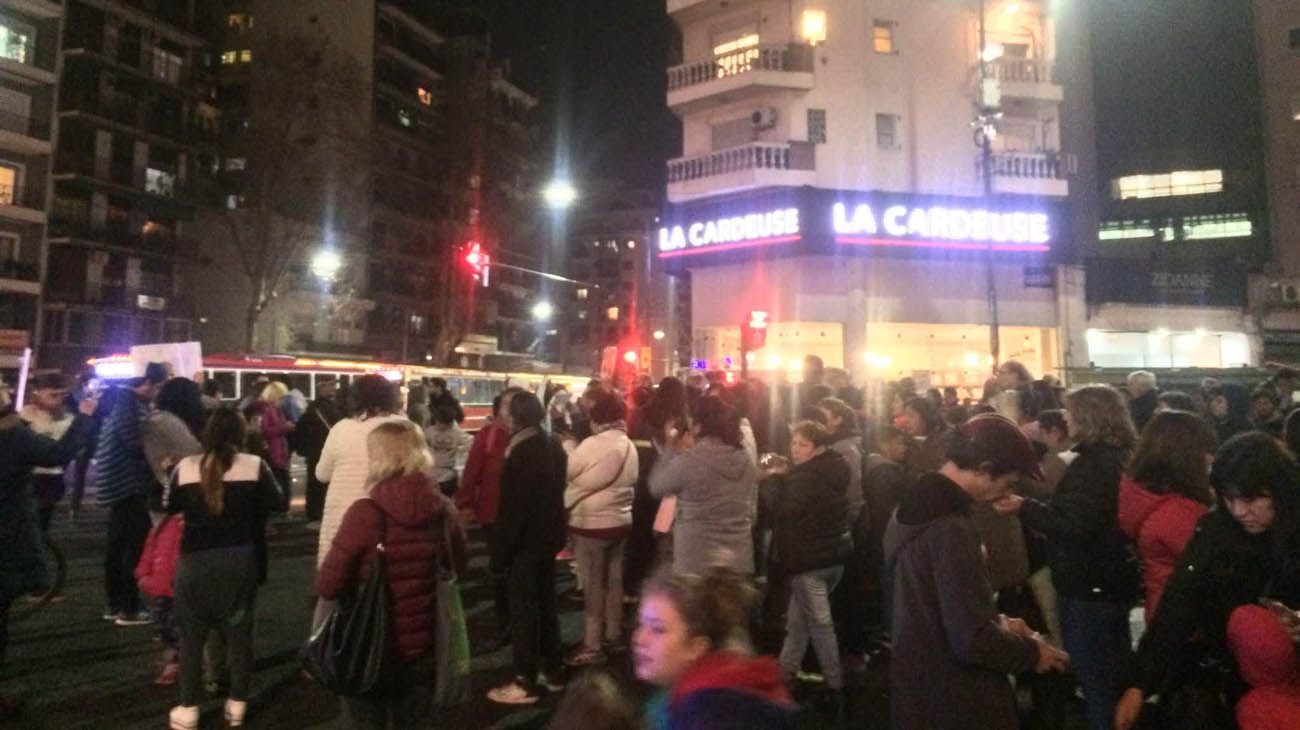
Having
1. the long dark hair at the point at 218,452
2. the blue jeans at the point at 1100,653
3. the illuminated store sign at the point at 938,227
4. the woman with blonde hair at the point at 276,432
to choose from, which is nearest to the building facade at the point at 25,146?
the woman with blonde hair at the point at 276,432

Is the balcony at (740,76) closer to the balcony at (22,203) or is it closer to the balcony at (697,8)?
the balcony at (697,8)

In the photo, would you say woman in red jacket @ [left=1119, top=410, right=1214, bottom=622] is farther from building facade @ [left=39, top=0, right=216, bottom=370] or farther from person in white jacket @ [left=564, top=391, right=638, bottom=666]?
building facade @ [left=39, top=0, right=216, bottom=370]

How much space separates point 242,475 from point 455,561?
6.33ft


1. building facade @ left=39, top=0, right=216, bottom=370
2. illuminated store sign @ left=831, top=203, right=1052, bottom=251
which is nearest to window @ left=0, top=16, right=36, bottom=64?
building facade @ left=39, top=0, right=216, bottom=370

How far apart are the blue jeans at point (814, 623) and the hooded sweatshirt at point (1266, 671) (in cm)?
305

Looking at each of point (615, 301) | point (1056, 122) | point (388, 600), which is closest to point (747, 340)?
point (1056, 122)

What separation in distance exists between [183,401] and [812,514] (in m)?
4.97

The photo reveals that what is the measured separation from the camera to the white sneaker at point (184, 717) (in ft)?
16.6

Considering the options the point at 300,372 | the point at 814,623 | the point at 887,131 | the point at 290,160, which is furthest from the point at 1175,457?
the point at 290,160

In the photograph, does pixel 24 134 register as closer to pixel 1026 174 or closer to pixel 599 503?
pixel 1026 174

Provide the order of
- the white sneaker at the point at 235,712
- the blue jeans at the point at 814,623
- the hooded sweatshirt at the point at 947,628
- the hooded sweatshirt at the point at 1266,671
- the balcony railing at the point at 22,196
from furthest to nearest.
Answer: the balcony railing at the point at 22,196 → the blue jeans at the point at 814,623 → the white sneaker at the point at 235,712 → the hooded sweatshirt at the point at 947,628 → the hooded sweatshirt at the point at 1266,671

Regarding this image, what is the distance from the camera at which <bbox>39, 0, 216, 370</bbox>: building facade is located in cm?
4009

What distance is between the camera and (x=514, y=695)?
19.1ft

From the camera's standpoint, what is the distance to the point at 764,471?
21.6 feet
